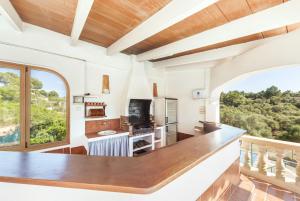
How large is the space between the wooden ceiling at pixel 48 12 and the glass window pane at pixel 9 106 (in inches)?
32.9

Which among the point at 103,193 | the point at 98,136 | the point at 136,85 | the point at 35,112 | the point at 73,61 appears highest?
the point at 73,61

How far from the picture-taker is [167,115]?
4109mm

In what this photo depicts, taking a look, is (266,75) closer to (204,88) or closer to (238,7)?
(204,88)

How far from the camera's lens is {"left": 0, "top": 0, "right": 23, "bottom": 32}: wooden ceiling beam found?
1.56 m

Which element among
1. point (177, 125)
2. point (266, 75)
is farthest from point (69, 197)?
point (266, 75)

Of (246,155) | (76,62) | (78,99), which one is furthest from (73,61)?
(246,155)

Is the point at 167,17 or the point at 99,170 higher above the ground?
the point at 167,17

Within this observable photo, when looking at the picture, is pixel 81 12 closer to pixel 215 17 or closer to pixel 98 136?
pixel 215 17

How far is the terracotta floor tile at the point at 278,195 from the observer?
6.17 feet

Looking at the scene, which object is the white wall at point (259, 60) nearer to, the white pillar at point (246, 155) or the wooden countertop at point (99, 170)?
the white pillar at point (246, 155)

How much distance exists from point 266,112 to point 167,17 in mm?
5024

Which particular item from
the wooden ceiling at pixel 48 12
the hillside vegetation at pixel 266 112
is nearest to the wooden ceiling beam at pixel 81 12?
the wooden ceiling at pixel 48 12

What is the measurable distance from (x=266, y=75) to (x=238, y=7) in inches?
149

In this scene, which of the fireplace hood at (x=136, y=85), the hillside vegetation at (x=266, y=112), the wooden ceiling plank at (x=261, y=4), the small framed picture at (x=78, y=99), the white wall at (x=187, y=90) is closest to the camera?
the wooden ceiling plank at (x=261, y=4)
